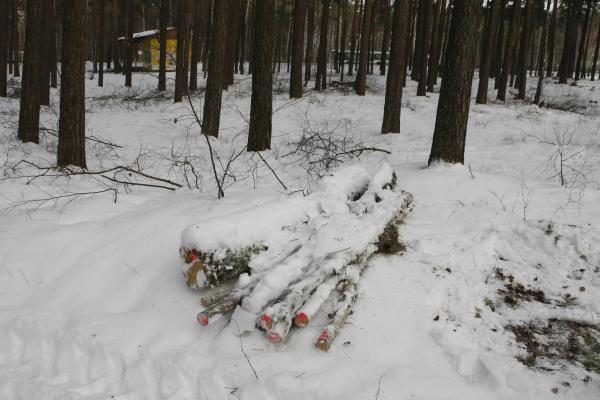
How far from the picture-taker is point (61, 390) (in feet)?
8.91

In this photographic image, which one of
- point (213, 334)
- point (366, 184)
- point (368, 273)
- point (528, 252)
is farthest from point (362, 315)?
point (366, 184)

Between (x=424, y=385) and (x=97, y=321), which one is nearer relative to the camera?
(x=424, y=385)

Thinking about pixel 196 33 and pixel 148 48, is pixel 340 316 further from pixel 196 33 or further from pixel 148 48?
pixel 148 48

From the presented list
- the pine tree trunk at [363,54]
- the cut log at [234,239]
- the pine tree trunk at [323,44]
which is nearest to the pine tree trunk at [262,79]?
the cut log at [234,239]

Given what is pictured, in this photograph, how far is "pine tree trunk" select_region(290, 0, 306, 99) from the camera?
16.3m

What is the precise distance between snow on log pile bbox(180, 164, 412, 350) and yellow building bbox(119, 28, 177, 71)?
102 ft

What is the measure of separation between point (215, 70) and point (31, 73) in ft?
13.1

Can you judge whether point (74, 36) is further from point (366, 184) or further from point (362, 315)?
point (362, 315)

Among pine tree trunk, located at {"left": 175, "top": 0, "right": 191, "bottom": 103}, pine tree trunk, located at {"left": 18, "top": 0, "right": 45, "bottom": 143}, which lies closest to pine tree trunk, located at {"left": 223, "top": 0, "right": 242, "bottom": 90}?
pine tree trunk, located at {"left": 175, "top": 0, "right": 191, "bottom": 103}

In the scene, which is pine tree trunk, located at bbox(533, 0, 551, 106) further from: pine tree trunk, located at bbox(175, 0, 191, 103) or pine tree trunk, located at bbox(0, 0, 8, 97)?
pine tree trunk, located at bbox(0, 0, 8, 97)

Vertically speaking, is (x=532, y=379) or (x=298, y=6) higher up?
(x=298, y=6)

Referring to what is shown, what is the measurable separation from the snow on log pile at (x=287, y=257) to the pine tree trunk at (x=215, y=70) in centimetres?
694

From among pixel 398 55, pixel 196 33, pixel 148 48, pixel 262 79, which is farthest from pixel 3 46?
pixel 148 48

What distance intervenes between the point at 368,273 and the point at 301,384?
1.47 meters
